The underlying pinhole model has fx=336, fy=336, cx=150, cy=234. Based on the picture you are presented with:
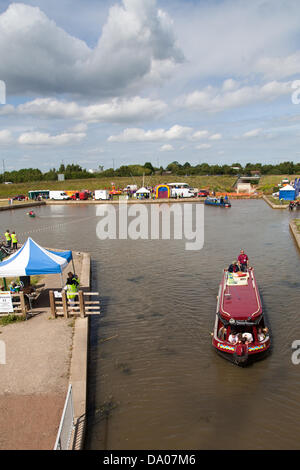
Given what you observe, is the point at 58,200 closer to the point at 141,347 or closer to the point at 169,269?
the point at 169,269

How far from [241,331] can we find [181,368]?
2371mm

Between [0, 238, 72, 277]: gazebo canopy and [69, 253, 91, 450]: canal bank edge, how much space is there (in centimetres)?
239

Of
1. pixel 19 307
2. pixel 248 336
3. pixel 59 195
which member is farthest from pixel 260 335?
pixel 59 195

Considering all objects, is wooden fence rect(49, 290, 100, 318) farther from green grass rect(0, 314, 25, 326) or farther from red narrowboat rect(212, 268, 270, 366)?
red narrowboat rect(212, 268, 270, 366)

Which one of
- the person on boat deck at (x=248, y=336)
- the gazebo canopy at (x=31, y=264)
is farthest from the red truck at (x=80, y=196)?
the person on boat deck at (x=248, y=336)

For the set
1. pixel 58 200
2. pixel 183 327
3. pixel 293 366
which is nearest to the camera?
pixel 293 366

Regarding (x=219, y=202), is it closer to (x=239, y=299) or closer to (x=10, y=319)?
(x=239, y=299)

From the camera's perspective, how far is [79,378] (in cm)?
914

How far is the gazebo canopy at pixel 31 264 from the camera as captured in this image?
43.3 feet

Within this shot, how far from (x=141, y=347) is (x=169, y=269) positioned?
9516 millimetres

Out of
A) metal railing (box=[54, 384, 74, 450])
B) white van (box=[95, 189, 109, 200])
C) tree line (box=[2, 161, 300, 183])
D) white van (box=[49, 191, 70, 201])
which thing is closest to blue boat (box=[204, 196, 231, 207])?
white van (box=[95, 189, 109, 200])

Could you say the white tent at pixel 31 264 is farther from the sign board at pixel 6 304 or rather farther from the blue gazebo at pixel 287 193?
the blue gazebo at pixel 287 193
